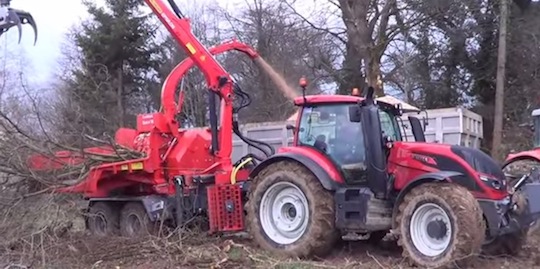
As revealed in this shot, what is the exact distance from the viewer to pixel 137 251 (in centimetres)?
853

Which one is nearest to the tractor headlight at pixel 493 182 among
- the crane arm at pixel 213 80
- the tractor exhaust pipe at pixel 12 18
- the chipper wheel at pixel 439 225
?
the chipper wheel at pixel 439 225

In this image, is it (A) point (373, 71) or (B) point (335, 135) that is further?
(A) point (373, 71)

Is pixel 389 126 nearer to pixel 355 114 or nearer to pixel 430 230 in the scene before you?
pixel 355 114

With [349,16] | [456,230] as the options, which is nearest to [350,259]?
[456,230]

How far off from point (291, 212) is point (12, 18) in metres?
3.83

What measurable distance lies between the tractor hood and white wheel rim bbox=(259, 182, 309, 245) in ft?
5.02

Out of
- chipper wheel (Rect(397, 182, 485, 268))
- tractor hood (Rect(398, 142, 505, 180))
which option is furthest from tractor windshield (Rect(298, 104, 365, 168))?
chipper wheel (Rect(397, 182, 485, 268))

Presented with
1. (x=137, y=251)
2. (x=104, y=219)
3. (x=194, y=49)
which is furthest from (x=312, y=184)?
(x=104, y=219)

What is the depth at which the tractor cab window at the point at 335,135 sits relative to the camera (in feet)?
27.3

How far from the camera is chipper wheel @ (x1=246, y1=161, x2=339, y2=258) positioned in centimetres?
820

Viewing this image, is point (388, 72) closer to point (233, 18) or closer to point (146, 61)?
point (233, 18)

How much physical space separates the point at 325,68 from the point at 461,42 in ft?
15.7

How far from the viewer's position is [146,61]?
3038cm

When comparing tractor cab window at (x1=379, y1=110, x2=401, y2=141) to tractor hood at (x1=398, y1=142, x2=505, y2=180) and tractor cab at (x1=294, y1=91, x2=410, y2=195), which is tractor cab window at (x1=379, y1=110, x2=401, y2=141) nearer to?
tractor cab at (x1=294, y1=91, x2=410, y2=195)
